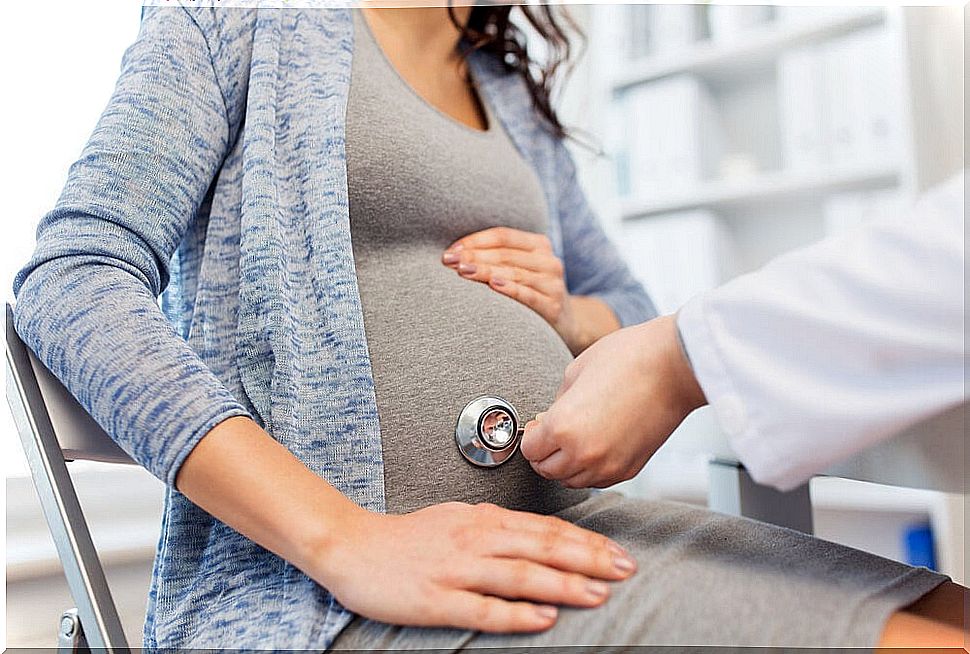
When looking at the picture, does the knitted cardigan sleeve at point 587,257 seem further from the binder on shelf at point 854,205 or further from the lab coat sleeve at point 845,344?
the binder on shelf at point 854,205

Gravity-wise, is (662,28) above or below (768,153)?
above

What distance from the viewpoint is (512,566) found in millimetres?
493

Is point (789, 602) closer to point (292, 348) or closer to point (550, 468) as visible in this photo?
point (550, 468)

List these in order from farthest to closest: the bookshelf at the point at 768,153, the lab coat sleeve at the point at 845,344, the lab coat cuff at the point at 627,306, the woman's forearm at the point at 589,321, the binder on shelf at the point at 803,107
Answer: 1. the binder on shelf at the point at 803,107
2. the bookshelf at the point at 768,153
3. the lab coat cuff at the point at 627,306
4. the woman's forearm at the point at 589,321
5. the lab coat sleeve at the point at 845,344

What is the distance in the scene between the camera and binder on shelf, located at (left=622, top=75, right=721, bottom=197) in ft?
7.27

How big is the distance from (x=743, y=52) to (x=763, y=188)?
1.12ft

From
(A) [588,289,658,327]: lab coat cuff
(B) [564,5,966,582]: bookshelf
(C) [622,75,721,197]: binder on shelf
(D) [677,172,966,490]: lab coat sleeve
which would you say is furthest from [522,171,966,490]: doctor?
(C) [622,75,721,197]: binder on shelf

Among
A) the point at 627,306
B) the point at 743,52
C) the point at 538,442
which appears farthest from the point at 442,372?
the point at 743,52

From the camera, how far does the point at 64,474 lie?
60cm

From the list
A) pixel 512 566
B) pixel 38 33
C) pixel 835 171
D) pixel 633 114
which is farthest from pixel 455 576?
pixel 633 114

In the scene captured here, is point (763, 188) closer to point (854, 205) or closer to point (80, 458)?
point (854, 205)

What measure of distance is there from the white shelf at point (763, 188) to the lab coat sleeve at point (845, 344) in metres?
1.65

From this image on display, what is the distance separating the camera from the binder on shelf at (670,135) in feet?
7.27

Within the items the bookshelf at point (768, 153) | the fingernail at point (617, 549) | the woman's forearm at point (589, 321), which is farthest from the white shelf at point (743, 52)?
the fingernail at point (617, 549)
